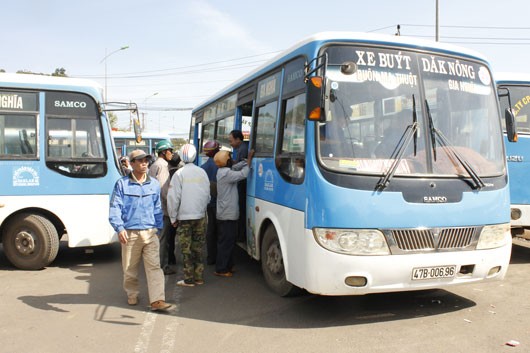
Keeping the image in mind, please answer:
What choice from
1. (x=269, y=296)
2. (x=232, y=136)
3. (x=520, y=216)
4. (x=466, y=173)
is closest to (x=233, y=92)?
(x=232, y=136)

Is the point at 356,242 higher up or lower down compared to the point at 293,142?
lower down

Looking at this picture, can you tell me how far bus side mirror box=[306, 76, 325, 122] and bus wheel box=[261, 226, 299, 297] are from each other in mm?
1730

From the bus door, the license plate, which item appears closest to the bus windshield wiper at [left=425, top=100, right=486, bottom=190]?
the license plate

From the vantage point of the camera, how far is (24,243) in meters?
6.93

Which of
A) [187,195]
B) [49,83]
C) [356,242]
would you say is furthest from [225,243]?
[49,83]

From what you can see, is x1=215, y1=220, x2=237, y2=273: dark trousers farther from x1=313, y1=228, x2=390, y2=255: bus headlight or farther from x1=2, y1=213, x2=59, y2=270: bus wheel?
x1=2, y1=213, x2=59, y2=270: bus wheel

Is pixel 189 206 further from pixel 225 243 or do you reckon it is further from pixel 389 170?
pixel 389 170

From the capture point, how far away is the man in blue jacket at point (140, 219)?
16.6 feet

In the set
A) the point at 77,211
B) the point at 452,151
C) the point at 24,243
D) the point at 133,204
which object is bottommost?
the point at 24,243

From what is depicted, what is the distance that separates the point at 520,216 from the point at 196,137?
7.78 meters

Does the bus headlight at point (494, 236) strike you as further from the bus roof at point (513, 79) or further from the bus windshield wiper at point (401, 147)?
the bus roof at point (513, 79)

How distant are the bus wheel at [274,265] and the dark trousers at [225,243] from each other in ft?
2.74

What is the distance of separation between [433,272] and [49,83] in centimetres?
609

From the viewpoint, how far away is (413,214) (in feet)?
14.5
